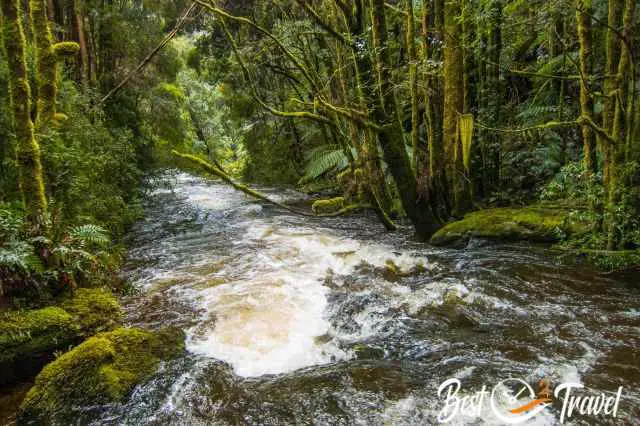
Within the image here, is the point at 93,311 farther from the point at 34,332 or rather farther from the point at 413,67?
the point at 413,67

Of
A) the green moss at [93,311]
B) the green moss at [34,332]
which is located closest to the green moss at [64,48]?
the green moss at [93,311]

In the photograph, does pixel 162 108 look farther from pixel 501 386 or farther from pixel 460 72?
pixel 501 386

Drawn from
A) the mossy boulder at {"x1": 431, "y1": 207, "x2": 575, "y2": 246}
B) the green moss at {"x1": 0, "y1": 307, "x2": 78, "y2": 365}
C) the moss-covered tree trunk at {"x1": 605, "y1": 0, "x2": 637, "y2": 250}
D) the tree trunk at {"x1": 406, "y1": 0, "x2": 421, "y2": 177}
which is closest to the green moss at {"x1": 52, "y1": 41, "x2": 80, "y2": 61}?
the green moss at {"x1": 0, "y1": 307, "x2": 78, "y2": 365}

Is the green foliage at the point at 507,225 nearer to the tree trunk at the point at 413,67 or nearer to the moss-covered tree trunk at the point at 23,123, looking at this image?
the tree trunk at the point at 413,67

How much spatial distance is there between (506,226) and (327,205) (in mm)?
4194

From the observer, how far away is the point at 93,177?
7035 millimetres

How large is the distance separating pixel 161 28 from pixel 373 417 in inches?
590

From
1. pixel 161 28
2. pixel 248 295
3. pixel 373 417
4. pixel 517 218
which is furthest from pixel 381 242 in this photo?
pixel 161 28

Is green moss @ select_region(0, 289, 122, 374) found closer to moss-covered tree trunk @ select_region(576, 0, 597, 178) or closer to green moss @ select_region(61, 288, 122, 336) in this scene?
green moss @ select_region(61, 288, 122, 336)

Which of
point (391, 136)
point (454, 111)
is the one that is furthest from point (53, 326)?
point (454, 111)

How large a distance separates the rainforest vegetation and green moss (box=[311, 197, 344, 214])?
7.0 inches

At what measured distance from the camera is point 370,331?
3.95m

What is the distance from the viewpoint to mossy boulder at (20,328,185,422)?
2852mm

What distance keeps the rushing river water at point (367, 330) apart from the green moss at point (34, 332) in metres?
0.80
